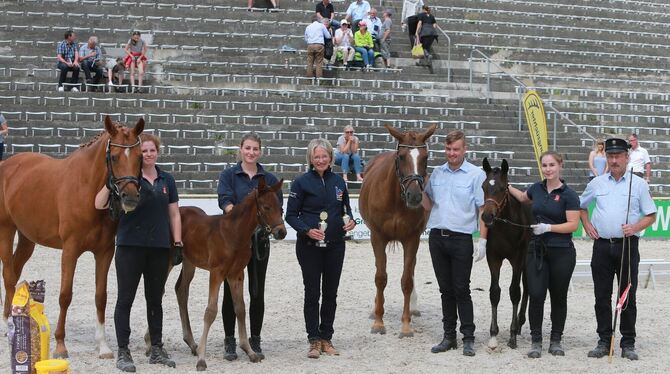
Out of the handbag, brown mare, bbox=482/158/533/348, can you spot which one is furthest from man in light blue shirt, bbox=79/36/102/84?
brown mare, bbox=482/158/533/348

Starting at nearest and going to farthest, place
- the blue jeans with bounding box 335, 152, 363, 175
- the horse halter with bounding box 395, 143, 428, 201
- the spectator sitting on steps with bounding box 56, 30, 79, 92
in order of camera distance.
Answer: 1. the horse halter with bounding box 395, 143, 428, 201
2. the blue jeans with bounding box 335, 152, 363, 175
3. the spectator sitting on steps with bounding box 56, 30, 79, 92

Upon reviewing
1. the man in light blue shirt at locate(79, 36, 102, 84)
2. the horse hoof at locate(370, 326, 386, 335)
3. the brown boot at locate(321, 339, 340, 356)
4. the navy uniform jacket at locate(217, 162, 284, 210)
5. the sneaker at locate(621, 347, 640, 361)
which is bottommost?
the horse hoof at locate(370, 326, 386, 335)

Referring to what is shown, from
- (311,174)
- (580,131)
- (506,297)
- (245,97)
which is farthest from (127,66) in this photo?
(311,174)

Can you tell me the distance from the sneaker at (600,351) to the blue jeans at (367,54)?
17135 millimetres

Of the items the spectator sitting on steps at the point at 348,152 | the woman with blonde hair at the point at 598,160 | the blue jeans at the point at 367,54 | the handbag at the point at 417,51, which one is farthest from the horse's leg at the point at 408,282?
the handbag at the point at 417,51

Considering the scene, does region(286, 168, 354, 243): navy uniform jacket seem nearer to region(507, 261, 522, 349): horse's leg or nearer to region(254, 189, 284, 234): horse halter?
region(254, 189, 284, 234): horse halter

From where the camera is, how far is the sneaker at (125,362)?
8180 millimetres

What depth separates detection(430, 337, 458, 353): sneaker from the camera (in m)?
9.24

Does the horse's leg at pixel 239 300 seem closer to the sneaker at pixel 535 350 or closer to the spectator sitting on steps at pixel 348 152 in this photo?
the sneaker at pixel 535 350

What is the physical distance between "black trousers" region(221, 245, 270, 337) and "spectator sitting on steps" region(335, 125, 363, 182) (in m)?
11.3

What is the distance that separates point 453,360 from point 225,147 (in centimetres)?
1299

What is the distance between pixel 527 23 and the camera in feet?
99.3

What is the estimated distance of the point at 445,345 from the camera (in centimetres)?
927

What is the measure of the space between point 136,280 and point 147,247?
11.7 inches
